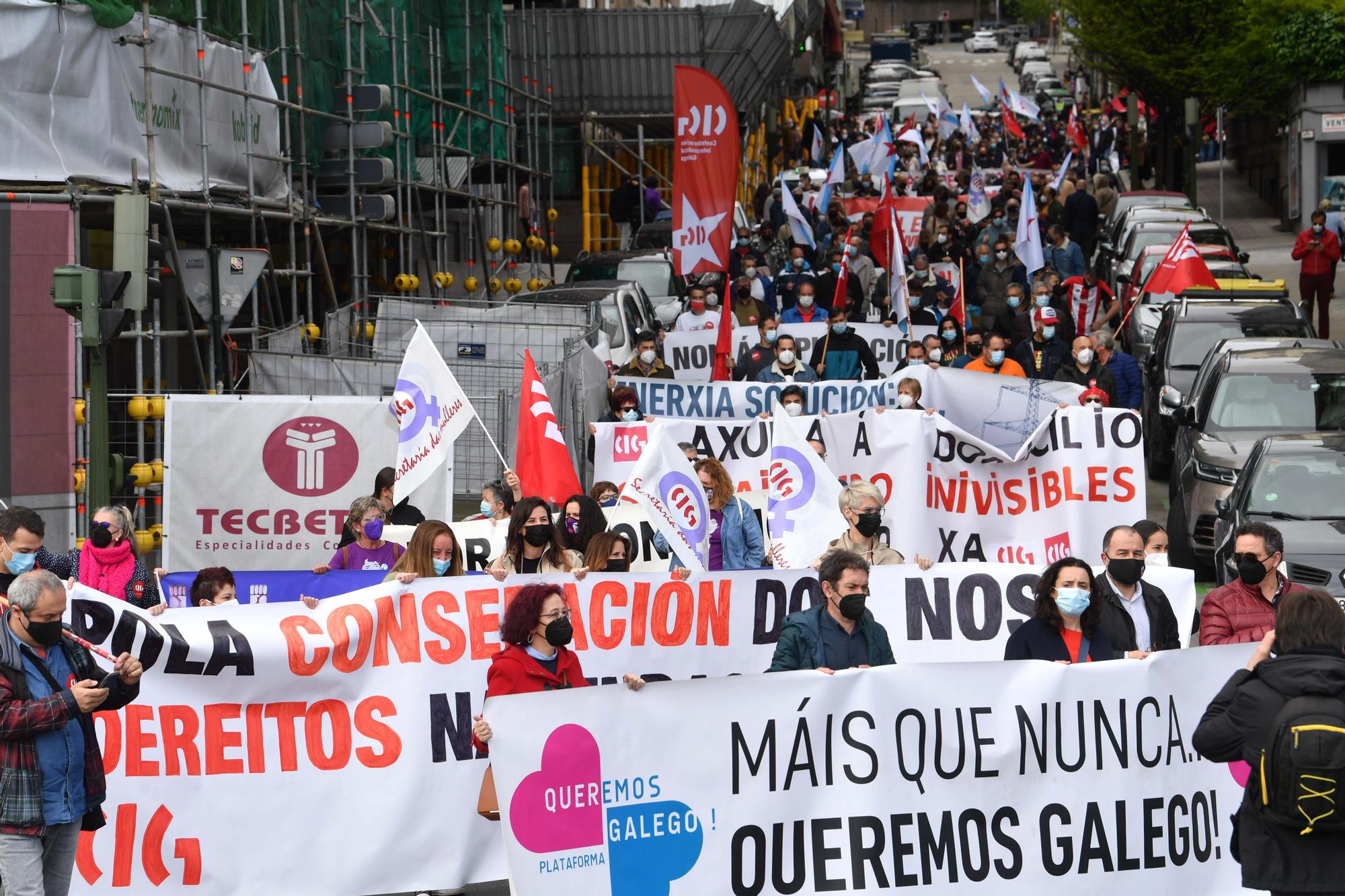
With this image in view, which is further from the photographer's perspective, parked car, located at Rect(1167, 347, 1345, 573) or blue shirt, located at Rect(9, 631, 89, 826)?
parked car, located at Rect(1167, 347, 1345, 573)

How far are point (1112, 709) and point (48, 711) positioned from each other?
3.94m

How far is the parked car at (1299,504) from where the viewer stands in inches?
444

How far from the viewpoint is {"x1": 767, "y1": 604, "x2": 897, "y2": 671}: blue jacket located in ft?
25.3

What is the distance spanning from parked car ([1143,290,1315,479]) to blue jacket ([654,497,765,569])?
7.81m

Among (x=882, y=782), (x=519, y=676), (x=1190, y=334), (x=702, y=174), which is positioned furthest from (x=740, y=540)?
(x=702, y=174)

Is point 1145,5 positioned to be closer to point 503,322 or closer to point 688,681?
point 503,322

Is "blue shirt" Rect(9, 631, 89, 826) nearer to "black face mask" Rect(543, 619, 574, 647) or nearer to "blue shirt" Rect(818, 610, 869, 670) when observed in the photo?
"black face mask" Rect(543, 619, 574, 647)

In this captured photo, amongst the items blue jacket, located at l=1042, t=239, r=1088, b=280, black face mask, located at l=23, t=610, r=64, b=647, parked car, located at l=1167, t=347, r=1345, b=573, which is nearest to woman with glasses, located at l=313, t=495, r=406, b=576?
black face mask, located at l=23, t=610, r=64, b=647

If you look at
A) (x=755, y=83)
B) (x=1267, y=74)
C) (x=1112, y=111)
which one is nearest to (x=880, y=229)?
(x=755, y=83)

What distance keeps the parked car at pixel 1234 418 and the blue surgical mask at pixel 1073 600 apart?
6331 millimetres

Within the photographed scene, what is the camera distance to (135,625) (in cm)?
826

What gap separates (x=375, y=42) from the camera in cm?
2277

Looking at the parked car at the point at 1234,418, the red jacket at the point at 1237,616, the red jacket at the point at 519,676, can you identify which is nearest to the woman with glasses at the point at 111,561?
the red jacket at the point at 519,676

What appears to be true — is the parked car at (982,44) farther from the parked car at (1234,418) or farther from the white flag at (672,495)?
the white flag at (672,495)
